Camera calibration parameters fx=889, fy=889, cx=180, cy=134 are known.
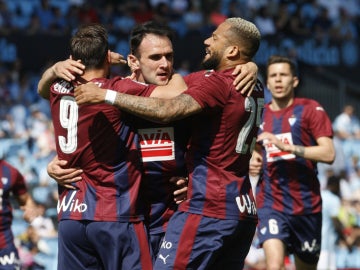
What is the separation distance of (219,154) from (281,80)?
11.5 feet

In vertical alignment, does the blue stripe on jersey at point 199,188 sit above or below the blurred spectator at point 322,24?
below

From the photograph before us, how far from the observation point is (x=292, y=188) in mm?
9453

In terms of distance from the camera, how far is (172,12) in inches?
905

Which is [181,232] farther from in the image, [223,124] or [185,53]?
[185,53]

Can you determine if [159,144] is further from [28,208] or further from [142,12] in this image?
[142,12]

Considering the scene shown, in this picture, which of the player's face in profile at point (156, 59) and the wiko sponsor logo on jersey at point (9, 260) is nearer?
the player's face in profile at point (156, 59)

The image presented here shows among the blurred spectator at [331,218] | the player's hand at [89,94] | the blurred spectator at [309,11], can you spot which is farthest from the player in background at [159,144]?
the blurred spectator at [309,11]

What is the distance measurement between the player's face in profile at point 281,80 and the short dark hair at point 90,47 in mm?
3555

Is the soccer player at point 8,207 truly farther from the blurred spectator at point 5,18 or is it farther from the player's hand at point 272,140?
the blurred spectator at point 5,18

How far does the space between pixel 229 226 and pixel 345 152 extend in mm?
14574

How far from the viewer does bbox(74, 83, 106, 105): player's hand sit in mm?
6051

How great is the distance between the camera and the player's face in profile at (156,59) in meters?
6.91

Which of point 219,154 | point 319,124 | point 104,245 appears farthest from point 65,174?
point 319,124

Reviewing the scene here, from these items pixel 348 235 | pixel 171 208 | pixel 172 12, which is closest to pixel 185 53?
pixel 172 12
